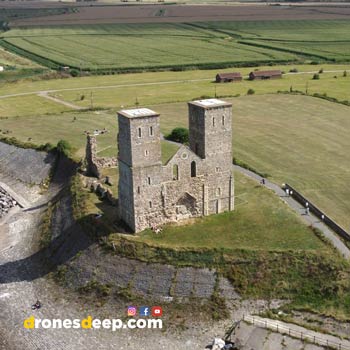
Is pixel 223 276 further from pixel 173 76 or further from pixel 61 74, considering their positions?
pixel 61 74

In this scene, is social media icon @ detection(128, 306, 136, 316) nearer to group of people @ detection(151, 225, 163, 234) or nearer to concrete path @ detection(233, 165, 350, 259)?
group of people @ detection(151, 225, 163, 234)

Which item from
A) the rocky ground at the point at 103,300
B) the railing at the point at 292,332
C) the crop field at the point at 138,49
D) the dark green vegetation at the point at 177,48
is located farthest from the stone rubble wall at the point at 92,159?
the crop field at the point at 138,49

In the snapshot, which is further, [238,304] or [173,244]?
[173,244]

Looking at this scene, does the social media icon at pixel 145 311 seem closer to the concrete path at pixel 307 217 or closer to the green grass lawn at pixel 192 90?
the concrete path at pixel 307 217

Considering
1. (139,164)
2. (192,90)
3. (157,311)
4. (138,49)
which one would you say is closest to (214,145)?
(139,164)

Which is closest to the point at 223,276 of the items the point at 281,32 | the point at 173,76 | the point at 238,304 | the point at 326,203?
the point at 238,304
